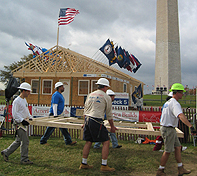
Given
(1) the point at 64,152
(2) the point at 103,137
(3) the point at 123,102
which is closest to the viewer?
(2) the point at 103,137

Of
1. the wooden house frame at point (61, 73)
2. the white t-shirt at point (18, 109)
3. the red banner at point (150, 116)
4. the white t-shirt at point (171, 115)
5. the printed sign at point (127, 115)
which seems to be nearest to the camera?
the white t-shirt at point (171, 115)

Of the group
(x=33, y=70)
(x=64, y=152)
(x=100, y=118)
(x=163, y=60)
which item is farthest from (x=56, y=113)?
(x=163, y=60)

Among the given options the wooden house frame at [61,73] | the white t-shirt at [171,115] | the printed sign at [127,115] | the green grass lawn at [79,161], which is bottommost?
the green grass lawn at [79,161]

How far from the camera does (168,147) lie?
3.67 meters

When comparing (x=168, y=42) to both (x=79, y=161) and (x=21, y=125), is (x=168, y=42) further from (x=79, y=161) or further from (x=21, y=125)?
(x=21, y=125)

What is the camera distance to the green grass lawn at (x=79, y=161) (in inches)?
156

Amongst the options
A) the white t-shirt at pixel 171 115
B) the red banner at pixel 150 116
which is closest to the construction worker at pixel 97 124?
the white t-shirt at pixel 171 115

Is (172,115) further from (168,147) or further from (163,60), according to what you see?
(163,60)

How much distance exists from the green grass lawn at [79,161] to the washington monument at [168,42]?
3955 centimetres

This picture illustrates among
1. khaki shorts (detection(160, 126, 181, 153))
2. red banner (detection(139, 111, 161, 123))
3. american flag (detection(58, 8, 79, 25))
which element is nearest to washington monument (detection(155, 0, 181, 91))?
american flag (detection(58, 8, 79, 25))

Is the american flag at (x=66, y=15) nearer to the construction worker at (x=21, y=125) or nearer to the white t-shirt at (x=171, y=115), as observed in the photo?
the construction worker at (x=21, y=125)

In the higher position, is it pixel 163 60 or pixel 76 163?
pixel 163 60

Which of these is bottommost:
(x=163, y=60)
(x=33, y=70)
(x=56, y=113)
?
(x=56, y=113)

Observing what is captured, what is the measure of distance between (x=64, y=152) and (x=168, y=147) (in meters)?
3.02
